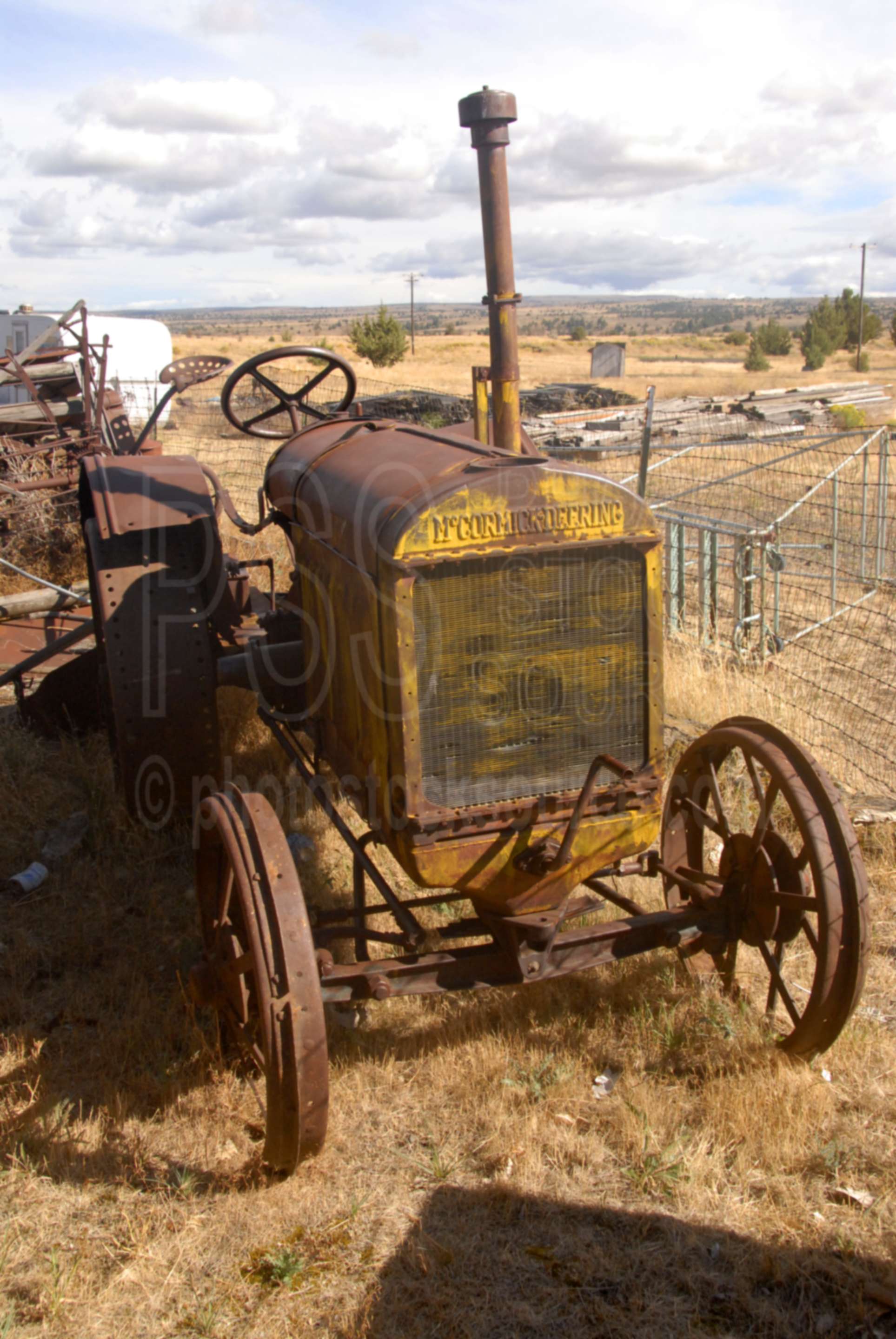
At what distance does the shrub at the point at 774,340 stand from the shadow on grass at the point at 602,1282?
47.4 metres

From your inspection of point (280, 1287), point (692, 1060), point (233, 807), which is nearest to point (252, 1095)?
point (280, 1287)

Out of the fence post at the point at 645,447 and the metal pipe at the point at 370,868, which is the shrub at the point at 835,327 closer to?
the fence post at the point at 645,447

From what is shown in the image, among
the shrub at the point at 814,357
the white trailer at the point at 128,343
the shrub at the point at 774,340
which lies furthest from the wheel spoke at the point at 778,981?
the shrub at the point at 774,340

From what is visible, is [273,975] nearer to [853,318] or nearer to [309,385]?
[309,385]

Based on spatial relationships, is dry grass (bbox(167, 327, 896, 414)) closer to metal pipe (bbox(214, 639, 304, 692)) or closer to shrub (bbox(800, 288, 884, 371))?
shrub (bbox(800, 288, 884, 371))

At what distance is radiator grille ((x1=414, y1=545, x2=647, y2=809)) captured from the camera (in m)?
2.65

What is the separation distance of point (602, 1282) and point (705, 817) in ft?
4.61

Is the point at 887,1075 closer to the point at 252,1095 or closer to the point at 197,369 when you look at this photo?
the point at 252,1095

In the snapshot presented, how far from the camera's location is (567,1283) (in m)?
2.41

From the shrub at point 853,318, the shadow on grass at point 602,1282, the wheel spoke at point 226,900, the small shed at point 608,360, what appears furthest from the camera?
the shrub at point 853,318

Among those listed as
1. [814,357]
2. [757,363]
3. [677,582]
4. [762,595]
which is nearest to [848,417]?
[677,582]

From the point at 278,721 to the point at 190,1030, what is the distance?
118 cm

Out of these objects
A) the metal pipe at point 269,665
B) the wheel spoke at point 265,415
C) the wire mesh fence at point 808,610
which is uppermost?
the wheel spoke at point 265,415

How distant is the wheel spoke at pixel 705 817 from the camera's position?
3289mm
